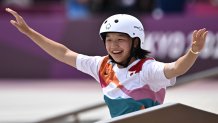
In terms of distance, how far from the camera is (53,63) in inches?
649

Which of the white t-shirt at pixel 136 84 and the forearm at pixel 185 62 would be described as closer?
the forearm at pixel 185 62

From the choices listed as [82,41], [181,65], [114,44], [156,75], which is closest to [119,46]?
[114,44]

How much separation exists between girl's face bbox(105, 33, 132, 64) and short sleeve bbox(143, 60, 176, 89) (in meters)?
0.19

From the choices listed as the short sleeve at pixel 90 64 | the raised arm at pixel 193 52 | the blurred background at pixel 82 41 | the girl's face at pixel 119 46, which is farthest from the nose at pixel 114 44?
the blurred background at pixel 82 41

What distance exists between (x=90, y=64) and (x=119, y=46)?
0.46 metres

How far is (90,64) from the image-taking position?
583 centimetres

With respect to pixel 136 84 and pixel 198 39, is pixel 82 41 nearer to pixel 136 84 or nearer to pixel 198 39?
pixel 136 84

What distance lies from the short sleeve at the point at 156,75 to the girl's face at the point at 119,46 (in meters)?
0.19

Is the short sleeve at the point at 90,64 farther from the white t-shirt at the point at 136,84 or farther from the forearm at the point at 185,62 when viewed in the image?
the forearm at the point at 185,62

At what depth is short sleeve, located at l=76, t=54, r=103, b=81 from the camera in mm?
5773

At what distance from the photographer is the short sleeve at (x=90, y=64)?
5.77 metres

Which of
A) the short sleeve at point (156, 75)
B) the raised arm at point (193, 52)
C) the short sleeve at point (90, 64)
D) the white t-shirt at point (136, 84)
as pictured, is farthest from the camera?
the short sleeve at point (90, 64)

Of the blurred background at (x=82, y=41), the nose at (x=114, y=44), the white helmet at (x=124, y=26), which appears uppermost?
the blurred background at (x=82, y=41)

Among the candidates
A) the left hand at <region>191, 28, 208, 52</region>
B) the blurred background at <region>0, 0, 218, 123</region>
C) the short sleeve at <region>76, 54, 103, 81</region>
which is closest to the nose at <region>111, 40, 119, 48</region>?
the short sleeve at <region>76, 54, 103, 81</region>
